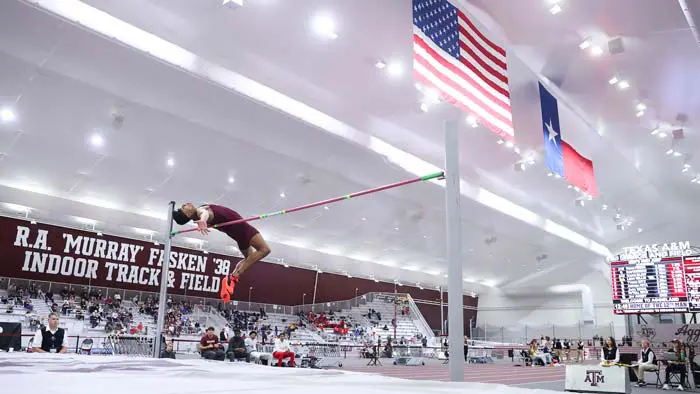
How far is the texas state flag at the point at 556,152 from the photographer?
10.6m

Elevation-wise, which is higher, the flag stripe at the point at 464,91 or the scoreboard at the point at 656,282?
the flag stripe at the point at 464,91

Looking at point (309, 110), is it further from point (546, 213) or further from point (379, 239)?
point (546, 213)

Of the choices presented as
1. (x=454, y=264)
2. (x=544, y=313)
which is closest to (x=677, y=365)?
(x=454, y=264)

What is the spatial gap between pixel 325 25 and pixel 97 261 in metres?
15.2

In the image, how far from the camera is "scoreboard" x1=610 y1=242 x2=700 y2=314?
11.4 metres

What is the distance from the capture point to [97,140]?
14.0 m

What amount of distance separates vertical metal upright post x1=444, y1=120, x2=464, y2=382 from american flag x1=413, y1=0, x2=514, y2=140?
10.7 feet

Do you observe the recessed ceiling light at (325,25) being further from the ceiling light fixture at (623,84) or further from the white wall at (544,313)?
the white wall at (544,313)

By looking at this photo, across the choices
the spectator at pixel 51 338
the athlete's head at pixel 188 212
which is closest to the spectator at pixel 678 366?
the athlete's head at pixel 188 212

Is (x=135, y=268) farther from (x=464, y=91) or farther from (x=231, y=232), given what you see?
(x=464, y=91)

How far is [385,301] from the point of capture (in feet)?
92.2

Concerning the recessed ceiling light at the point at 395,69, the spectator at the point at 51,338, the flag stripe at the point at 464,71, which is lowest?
the spectator at the point at 51,338

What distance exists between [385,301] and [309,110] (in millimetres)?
16927

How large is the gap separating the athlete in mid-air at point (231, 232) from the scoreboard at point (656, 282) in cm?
970
